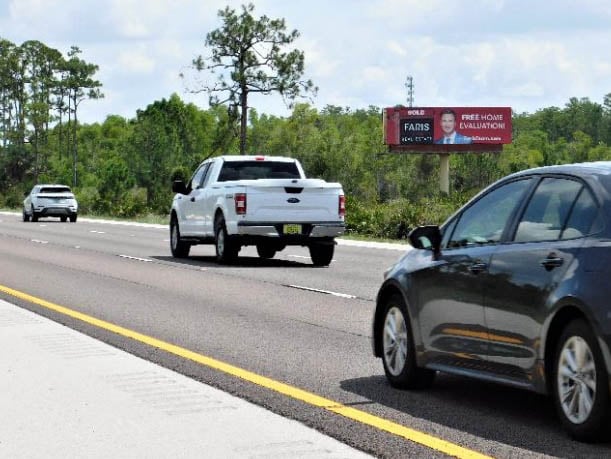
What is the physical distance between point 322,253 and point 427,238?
1588 cm

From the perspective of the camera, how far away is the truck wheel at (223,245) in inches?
979

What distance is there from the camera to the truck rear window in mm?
25906

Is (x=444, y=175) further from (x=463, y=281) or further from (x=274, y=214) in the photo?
(x=463, y=281)

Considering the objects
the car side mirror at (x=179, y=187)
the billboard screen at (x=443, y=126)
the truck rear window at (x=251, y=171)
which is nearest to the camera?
the truck rear window at (x=251, y=171)

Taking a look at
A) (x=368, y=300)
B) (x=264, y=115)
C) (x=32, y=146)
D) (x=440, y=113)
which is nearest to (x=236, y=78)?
(x=440, y=113)

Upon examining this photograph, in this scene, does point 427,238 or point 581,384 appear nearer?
point 581,384

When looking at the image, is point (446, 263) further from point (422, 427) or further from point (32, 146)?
point (32, 146)

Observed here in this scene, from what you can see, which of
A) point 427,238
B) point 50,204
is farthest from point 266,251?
point 50,204

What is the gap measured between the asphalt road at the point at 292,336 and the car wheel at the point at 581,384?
118 mm

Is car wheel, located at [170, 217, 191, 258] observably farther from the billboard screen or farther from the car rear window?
the billboard screen

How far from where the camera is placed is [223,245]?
2508 centimetres

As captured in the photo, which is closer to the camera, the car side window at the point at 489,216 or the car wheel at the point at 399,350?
the car side window at the point at 489,216

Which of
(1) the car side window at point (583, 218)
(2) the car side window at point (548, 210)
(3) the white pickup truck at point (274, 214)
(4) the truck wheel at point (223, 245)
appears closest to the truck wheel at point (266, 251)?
(3) the white pickup truck at point (274, 214)

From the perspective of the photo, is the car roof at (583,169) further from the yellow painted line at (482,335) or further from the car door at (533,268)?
the yellow painted line at (482,335)
